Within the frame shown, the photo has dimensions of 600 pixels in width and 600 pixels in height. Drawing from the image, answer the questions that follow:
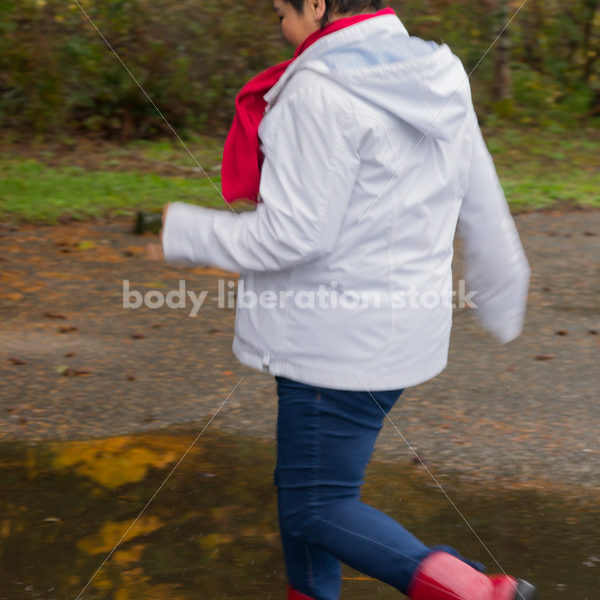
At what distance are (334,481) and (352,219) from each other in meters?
0.61

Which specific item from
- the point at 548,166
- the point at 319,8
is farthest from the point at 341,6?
the point at 548,166

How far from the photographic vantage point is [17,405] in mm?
4934

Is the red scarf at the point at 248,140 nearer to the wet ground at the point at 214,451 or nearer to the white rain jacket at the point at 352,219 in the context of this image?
the white rain jacket at the point at 352,219

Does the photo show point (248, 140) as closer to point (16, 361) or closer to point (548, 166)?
point (16, 361)

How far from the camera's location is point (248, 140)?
7.96ft

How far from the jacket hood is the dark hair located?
0.04m

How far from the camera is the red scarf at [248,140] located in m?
2.43

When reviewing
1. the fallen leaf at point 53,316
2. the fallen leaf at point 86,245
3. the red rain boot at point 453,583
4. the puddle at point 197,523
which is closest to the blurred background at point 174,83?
the fallen leaf at point 86,245

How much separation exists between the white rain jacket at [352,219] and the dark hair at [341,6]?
5 cm

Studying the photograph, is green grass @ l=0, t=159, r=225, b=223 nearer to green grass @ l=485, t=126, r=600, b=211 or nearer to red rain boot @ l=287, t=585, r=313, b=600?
green grass @ l=485, t=126, r=600, b=211

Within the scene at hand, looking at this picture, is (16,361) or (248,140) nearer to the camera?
(248,140)

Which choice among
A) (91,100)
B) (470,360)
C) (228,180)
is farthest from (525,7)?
(228,180)

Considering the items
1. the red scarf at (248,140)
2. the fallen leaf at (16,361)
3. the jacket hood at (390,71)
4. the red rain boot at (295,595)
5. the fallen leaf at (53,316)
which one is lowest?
the fallen leaf at (53,316)

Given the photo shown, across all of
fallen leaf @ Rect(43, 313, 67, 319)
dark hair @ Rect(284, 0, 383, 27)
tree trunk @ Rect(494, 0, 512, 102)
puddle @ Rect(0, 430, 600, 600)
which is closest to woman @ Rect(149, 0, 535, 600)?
dark hair @ Rect(284, 0, 383, 27)
